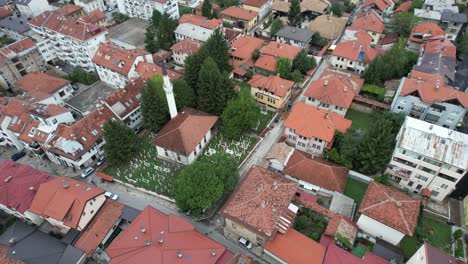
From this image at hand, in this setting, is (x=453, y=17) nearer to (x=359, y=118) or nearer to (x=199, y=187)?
(x=359, y=118)

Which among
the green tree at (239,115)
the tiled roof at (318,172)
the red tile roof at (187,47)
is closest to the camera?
the tiled roof at (318,172)

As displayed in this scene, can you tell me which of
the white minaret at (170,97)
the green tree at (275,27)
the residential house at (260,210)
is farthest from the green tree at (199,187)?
the green tree at (275,27)

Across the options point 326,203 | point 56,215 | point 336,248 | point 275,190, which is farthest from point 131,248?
point 326,203

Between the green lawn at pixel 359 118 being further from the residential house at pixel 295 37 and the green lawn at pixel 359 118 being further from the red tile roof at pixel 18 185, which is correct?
the red tile roof at pixel 18 185

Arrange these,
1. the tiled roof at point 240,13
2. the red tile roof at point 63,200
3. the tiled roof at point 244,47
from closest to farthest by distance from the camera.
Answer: the red tile roof at point 63,200 < the tiled roof at point 244,47 < the tiled roof at point 240,13

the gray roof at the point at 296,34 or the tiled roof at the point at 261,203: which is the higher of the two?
the gray roof at the point at 296,34

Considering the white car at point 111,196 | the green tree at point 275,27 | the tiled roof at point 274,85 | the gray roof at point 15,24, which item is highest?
the gray roof at point 15,24

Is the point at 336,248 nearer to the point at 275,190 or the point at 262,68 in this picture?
the point at 275,190

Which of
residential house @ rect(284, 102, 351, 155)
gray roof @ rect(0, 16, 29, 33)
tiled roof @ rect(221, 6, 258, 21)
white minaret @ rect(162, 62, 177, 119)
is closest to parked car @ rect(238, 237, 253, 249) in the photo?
residential house @ rect(284, 102, 351, 155)
